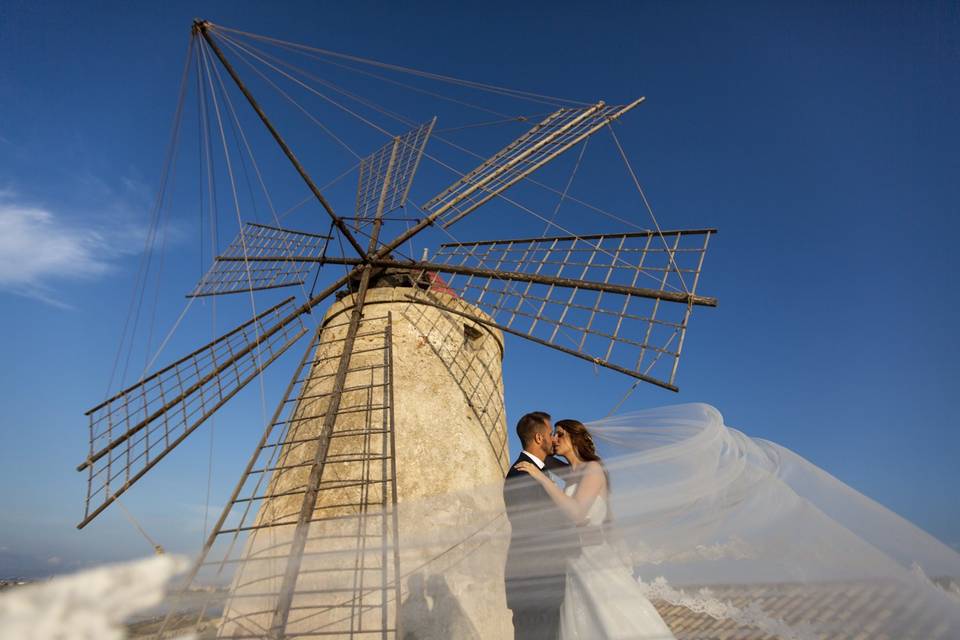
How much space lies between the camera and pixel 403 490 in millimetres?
3164

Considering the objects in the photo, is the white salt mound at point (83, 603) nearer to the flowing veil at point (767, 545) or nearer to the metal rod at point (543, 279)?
the flowing veil at point (767, 545)

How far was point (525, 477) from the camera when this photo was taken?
180 centimetres

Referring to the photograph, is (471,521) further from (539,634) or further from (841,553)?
(841,553)

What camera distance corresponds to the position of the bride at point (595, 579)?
1591mm

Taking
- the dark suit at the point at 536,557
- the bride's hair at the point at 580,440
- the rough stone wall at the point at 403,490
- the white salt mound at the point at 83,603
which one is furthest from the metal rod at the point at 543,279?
the white salt mound at the point at 83,603

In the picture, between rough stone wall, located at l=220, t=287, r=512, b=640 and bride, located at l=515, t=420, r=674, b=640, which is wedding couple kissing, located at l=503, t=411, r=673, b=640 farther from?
rough stone wall, located at l=220, t=287, r=512, b=640

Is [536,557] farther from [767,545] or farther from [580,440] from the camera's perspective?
[767,545]

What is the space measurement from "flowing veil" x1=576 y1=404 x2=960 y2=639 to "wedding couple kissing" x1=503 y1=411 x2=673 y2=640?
0.48 feet

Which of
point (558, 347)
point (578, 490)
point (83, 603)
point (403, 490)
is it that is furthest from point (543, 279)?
point (83, 603)

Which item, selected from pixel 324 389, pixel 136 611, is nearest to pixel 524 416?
pixel 136 611

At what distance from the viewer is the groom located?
1.74 metres

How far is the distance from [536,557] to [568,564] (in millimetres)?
119

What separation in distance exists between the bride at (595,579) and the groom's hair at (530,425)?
0.13 m

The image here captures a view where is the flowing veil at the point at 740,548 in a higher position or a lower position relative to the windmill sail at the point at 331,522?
higher
